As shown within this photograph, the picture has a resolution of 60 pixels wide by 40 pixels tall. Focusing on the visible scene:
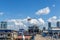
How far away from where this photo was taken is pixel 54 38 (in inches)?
2488

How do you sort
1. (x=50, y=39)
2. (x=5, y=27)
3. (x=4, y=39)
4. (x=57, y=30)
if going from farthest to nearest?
(x=5, y=27)
(x=57, y=30)
(x=4, y=39)
(x=50, y=39)

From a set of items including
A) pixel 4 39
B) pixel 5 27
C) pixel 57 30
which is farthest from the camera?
pixel 5 27

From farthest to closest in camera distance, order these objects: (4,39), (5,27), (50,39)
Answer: (5,27) → (4,39) → (50,39)

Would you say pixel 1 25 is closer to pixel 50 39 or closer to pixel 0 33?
pixel 0 33

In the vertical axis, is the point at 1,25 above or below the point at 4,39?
above

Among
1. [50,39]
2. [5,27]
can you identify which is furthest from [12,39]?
[50,39]

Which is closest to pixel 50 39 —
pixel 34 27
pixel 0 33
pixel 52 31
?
pixel 52 31

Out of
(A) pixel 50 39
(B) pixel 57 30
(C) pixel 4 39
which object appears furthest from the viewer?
(B) pixel 57 30

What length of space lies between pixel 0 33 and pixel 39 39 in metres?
23.4

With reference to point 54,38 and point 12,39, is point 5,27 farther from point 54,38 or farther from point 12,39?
point 54,38

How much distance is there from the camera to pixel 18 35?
93438 millimetres

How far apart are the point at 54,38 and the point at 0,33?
991 inches

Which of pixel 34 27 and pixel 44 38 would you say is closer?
pixel 44 38

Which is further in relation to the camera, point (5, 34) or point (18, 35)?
point (18, 35)
